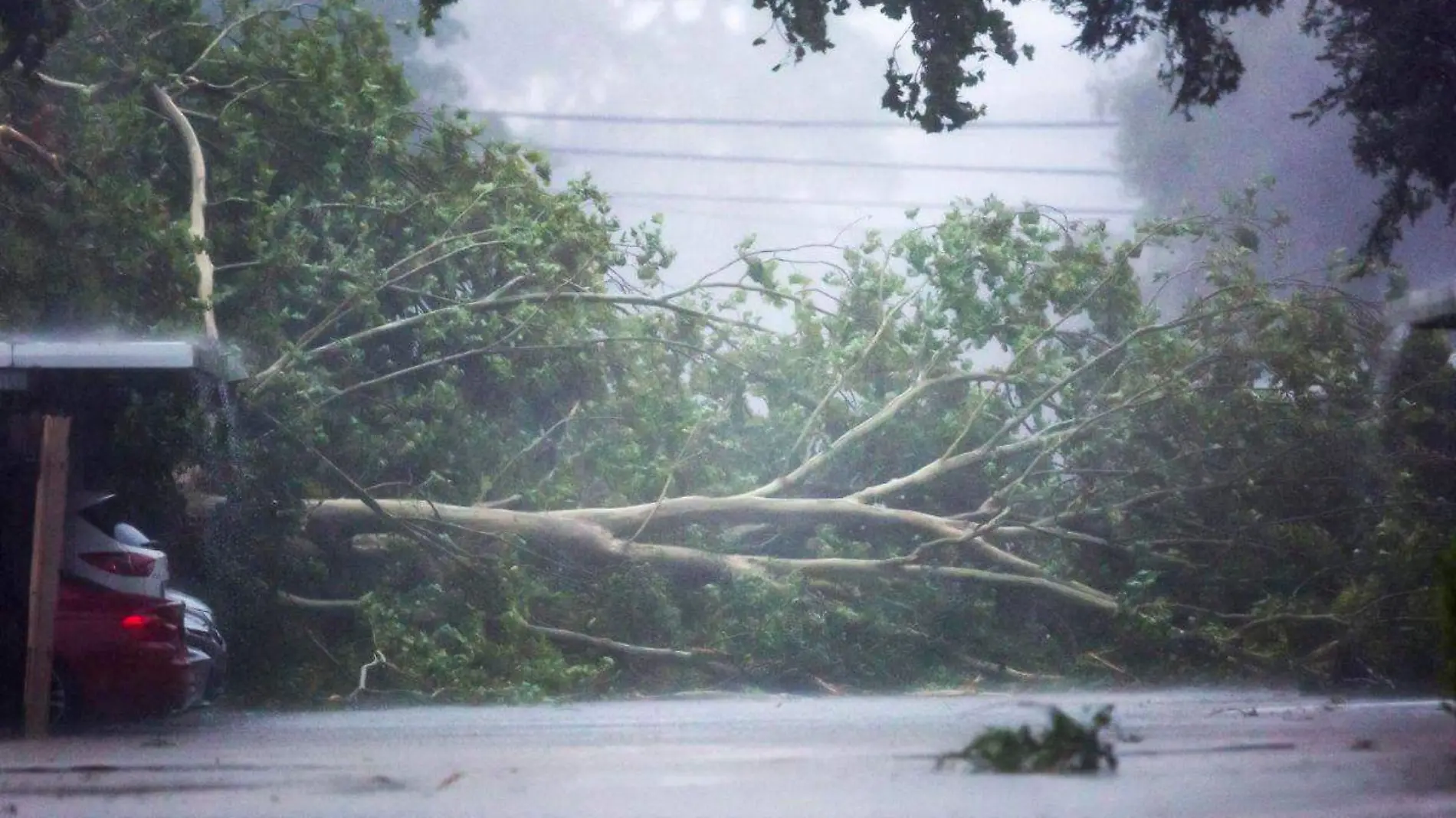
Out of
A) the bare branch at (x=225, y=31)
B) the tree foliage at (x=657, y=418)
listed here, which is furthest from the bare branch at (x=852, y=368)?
the bare branch at (x=225, y=31)

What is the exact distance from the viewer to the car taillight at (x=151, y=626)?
8852 mm

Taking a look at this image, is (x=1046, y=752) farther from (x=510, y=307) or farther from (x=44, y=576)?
(x=510, y=307)

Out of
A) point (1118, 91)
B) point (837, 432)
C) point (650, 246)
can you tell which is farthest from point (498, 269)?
point (1118, 91)

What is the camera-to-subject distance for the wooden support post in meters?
8.48

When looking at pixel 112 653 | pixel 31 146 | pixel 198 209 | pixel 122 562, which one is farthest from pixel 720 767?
pixel 31 146

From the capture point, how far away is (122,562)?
902cm

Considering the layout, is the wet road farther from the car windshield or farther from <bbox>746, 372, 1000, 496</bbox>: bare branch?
<bbox>746, 372, 1000, 496</bbox>: bare branch

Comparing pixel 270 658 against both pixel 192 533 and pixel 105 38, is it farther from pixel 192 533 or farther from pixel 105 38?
pixel 105 38

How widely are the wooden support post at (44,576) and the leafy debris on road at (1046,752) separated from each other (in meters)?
4.80

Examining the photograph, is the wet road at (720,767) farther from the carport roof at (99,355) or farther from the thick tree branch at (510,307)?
the thick tree branch at (510,307)

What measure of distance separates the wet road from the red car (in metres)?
0.25

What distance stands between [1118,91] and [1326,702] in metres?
16.5

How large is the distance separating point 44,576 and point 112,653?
0.65 metres

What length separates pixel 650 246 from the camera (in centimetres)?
1556
